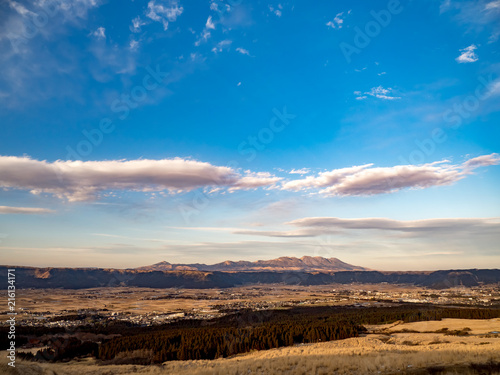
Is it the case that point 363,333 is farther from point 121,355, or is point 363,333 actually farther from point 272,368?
point 121,355

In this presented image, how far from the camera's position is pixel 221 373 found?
83.7ft

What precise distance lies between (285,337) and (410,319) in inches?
1616

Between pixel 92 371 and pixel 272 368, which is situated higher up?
pixel 272 368

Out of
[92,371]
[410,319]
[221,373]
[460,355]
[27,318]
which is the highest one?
[460,355]

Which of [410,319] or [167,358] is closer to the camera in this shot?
[167,358]

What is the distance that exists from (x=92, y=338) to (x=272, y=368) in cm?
5242

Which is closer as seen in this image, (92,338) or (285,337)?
(285,337)

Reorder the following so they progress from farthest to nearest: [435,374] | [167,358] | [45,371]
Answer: [167,358] < [45,371] < [435,374]

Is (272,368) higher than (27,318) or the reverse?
higher

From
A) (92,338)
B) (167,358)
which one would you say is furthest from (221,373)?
(92,338)

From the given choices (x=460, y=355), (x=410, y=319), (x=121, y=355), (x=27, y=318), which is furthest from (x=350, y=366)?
(x=27, y=318)

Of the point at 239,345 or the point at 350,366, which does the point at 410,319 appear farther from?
the point at 350,366

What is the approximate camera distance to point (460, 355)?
2400 cm

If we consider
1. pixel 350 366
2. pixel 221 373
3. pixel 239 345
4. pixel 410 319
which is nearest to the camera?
pixel 350 366
